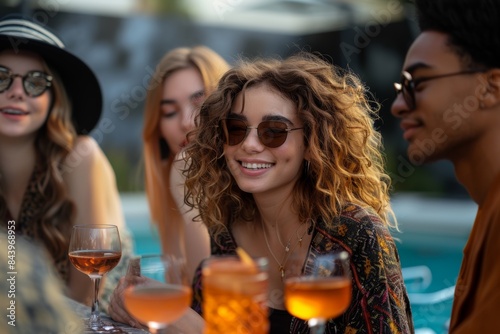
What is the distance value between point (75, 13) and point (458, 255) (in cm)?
975

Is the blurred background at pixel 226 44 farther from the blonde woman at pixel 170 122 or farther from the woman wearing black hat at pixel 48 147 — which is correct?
the woman wearing black hat at pixel 48 147

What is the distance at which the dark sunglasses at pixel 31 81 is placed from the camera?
12.1 feet

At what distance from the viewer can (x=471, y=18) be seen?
1.79 metres

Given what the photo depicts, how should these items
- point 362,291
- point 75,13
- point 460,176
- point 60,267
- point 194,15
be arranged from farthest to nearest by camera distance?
point 194,15 → point 75,13 → point 60,267 → point 362,291 → point 460,176

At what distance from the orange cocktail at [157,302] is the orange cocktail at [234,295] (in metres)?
0.08

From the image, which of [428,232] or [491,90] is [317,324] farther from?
[428,232]

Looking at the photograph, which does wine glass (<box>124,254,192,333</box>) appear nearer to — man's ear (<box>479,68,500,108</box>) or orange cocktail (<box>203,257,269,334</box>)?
orange cocktail (<box>203,257,269,334</box>)

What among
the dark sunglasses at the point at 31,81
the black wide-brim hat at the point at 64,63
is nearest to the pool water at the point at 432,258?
the black wide-brim hat at the point at 64,63

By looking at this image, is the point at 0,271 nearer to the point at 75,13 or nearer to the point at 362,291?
the point at 362,291

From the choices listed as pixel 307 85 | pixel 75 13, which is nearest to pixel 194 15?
pixel 75 13

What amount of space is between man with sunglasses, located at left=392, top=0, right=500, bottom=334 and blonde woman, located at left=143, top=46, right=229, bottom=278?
7.95 feet

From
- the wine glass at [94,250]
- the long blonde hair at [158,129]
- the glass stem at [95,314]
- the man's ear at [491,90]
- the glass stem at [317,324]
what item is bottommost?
the glass stem at [317,324]

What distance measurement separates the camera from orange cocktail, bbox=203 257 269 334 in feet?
4.85

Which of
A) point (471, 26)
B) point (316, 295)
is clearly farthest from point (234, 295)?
point (471, 26)
